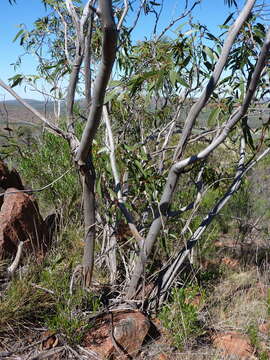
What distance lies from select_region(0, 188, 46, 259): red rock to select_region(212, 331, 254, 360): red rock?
153cm

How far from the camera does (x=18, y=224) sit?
10.9 feet

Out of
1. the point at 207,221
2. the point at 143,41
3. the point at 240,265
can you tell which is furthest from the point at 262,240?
the point at 143,41

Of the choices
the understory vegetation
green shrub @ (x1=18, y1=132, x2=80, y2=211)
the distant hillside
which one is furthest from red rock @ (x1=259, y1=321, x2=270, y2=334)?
green shrub @ (x1=18, y1=132, x2=80, y2=211)

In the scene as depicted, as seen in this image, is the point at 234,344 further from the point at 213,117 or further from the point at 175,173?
the point at 213,117

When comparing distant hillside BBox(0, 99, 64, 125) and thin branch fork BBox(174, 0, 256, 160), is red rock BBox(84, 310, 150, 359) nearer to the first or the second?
thin branch fork BBox(174, 0, 256, 160)

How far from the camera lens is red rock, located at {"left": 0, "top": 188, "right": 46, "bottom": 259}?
3152mm

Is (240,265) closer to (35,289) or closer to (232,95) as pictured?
(232,95)

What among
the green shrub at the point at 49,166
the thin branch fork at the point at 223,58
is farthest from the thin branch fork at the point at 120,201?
the green shrub at the point at 49,166

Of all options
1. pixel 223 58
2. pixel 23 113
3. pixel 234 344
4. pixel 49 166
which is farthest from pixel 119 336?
pixel 23 113

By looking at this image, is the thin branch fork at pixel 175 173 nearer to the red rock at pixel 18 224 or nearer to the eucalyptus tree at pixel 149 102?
the eucalyptus tree at pixel 149 102

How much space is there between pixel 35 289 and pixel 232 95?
180 cm

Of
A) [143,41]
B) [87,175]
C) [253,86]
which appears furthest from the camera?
[143,41]

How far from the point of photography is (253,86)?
6.49 feet

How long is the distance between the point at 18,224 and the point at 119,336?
1492 millimetres
